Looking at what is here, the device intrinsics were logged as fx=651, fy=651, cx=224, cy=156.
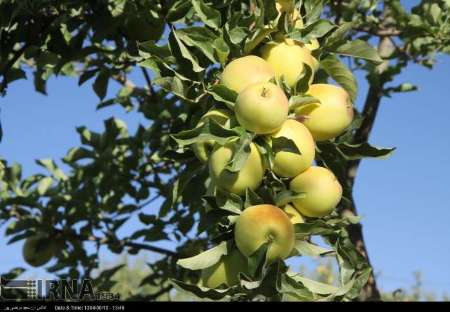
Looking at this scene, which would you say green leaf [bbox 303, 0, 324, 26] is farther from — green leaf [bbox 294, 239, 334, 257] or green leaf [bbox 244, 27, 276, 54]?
green leaf [bbox 294, 239, 334, 257]

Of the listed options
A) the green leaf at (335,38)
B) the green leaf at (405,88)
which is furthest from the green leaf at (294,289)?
the green leaf at (405,88)

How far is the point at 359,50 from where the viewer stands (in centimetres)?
179

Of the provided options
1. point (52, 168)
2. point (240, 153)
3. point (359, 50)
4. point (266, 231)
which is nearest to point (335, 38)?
point (359, 50)

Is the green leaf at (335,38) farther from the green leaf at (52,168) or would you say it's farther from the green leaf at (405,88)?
the green leaf at (52,168)

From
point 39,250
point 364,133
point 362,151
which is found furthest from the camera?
point 39,250

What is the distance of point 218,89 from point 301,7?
493 millimetres

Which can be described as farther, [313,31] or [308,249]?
[313,31]

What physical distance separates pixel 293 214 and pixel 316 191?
0.27 feet

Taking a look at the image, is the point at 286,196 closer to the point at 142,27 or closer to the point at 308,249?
the point at 308,249

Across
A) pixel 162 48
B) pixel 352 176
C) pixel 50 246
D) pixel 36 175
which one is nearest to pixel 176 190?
pixel 162 48

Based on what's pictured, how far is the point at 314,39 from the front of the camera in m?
1.75

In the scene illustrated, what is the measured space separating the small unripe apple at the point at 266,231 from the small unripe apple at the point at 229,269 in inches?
2.1

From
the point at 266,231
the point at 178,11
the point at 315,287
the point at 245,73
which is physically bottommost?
the point at 315,287

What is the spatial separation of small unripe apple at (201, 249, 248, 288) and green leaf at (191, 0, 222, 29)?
61 cm
